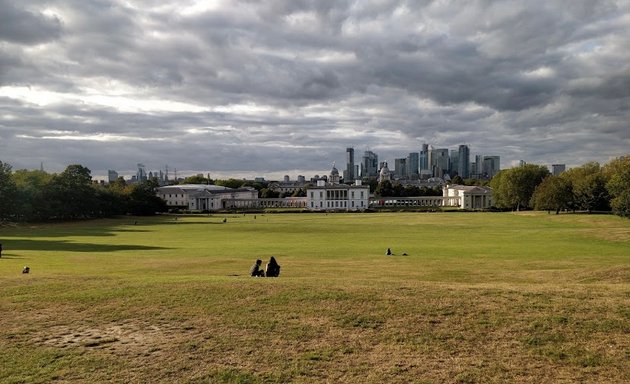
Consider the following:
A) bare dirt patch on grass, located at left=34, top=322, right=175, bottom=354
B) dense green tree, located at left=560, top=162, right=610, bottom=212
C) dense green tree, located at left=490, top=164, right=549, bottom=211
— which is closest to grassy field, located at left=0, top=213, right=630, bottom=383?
bare dirt patch on grass, located at left=34, top=322, right=175, bottom=354

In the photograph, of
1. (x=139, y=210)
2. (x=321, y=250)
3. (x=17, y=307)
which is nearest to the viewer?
(x=17, y=307)

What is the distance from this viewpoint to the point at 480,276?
22562 millimetres

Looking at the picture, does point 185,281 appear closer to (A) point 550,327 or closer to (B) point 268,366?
(B) point 268,366

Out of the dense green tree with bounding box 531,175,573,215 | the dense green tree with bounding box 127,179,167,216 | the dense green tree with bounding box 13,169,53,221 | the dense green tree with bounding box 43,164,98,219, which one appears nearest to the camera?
the dense green tree with bounding box 13,169,53,221

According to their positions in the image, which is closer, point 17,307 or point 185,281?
point 17,307

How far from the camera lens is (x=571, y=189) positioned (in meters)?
105

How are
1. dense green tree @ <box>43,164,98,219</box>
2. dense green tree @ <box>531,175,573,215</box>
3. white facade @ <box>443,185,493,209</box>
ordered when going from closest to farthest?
dense green tree @ <box>43,164,98,219</box>
dense green tree @ <box>531,175,573,215</box>
white facade @ <box>443,185,493,209</box>

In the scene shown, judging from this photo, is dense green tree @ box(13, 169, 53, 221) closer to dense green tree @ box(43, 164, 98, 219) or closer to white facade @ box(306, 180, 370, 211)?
dense green tree @ box(43, 164, 98, 219)

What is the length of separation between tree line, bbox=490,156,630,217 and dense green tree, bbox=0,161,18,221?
89438 millimetres

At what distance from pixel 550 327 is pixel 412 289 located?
3997mm

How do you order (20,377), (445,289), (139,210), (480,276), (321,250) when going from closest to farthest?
(20,377), (445,289), (480,276), (321,250), (139,210)

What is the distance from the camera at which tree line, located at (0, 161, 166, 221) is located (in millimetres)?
80625

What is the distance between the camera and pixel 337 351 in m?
9.84

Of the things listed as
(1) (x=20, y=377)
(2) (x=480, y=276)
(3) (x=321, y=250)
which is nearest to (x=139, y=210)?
(3) (x=321, y=250)
